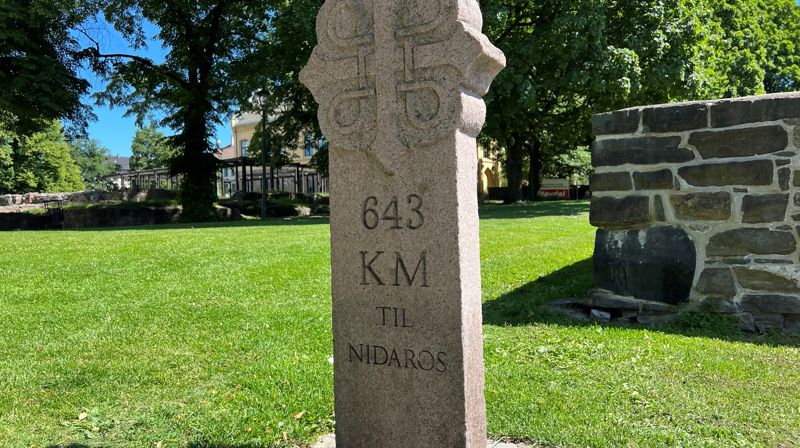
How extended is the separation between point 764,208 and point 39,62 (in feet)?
65.4

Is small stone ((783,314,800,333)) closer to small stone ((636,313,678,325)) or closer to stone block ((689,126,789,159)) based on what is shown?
small stone ((636,313,678,325))

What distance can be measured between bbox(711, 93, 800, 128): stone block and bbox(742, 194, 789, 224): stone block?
0.70 metres

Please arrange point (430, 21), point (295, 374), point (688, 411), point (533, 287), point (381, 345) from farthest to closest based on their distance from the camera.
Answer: point (533, 287) → point (295, 374) → point (688, 411) → point (381, 345) → point (430, 21)

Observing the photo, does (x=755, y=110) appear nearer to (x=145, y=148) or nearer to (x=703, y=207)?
(x=703, y=207)

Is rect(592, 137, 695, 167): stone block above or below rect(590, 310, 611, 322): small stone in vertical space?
above

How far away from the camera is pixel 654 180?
560 centimetres

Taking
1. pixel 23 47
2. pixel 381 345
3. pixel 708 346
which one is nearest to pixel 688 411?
pixel 708 346

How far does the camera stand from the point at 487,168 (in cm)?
5291

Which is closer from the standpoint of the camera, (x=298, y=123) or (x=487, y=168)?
(x=298, y=123)

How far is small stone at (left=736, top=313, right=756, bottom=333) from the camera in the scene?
5.26m

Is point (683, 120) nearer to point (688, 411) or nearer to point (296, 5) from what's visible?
point (688, 411)

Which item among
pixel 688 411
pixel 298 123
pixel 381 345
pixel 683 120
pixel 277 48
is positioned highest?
pixel 277 48

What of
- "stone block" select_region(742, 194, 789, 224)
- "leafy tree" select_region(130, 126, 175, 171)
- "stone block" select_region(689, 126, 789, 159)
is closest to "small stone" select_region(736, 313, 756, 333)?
"stone block" select_region(742, 194, 789, 224)

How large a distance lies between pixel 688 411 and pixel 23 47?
2092cm
